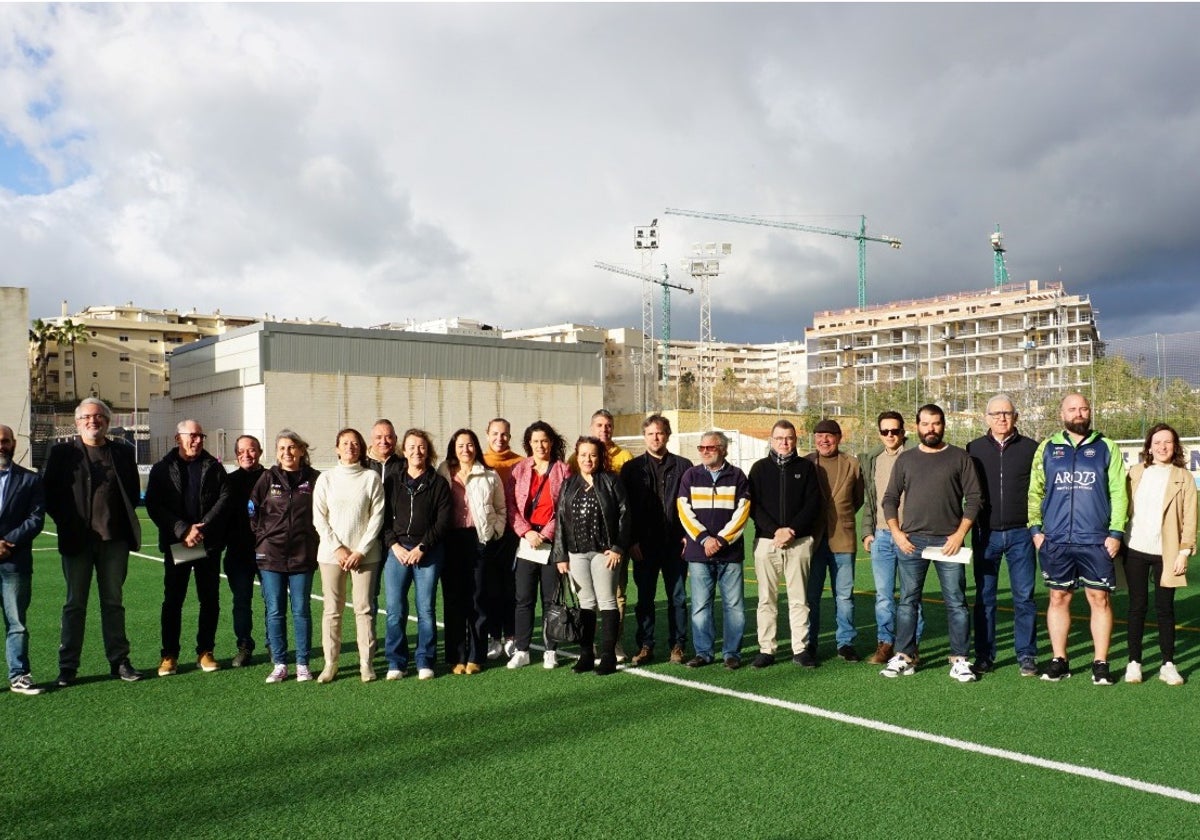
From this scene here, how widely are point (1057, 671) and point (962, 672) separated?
64 centimetres

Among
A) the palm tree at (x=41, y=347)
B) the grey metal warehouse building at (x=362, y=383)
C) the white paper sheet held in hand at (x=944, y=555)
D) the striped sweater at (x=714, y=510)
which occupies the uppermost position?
the palm tree at (x=41, y=347)

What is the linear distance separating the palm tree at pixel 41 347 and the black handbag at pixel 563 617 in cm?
7242

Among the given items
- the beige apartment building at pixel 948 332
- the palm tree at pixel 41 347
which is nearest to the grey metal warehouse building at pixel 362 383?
the palm tree at pixel 41 347

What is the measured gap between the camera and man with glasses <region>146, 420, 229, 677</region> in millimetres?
6891

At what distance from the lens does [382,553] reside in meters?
6.87

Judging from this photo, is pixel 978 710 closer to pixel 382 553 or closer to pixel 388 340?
pixel 382 553

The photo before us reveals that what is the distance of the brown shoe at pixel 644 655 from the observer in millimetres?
7242

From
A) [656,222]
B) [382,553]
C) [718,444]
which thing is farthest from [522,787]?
[656,222]

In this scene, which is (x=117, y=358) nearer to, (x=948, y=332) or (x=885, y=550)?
(x=948, y=332)

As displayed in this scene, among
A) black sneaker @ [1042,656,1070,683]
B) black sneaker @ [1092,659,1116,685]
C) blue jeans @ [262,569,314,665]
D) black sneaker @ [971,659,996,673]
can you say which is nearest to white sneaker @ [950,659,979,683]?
black sneaker @ [971,659,996,673]

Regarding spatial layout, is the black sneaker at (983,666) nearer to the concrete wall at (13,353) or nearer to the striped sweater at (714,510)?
the striped sweater at (714,510)

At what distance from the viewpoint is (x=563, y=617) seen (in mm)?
6938

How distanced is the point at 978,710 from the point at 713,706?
1579mm

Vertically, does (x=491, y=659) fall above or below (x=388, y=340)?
below
